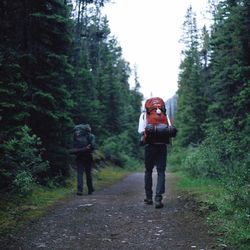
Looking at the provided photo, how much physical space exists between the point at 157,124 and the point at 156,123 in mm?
31

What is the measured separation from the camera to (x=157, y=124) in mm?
8023

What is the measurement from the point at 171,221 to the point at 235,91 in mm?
10957

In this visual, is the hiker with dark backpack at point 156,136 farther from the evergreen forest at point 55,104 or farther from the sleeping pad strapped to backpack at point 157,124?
the evergreen forest at point 55,104

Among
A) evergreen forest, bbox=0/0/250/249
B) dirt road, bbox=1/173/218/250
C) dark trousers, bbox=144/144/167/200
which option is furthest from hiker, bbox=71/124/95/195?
dark trousers, bbox=144/144/167/200

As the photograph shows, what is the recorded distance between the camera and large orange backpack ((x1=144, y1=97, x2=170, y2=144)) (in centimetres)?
792

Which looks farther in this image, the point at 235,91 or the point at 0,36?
the point at 235,91

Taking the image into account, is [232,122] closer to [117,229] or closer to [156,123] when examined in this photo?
[156,123]

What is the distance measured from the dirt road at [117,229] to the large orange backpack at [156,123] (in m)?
1.36

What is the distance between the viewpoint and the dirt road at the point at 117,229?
528cm

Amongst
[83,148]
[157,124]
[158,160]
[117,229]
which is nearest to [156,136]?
[157,124]

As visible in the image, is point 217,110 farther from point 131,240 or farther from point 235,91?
point 131,240

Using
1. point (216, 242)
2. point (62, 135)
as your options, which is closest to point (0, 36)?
point (62, 135)

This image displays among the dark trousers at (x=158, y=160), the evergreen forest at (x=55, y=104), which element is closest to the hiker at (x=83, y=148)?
the evergreen forest at (x=55, y=104)

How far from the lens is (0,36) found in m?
10.8
